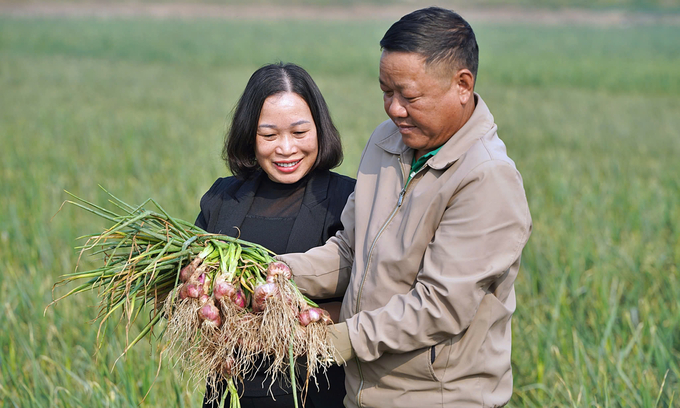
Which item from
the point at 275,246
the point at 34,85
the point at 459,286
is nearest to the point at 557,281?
the point at 275,246

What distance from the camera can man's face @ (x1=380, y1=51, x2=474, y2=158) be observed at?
1529 mm

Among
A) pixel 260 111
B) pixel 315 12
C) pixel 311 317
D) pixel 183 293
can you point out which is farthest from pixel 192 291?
A: pixel 315 12

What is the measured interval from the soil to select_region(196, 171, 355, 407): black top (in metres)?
43.7

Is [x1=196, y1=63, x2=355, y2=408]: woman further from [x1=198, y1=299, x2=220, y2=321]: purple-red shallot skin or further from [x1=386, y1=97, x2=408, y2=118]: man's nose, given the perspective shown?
[x1=386, y1=97, x2=408, y2=118]: man's nose

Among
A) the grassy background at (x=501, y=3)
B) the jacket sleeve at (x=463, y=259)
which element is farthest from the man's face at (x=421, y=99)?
the grassy background at (x=501, y=3)

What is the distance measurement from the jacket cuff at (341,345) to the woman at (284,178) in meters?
0.35

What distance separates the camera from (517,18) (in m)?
51.2

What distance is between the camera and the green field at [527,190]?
9.26ft

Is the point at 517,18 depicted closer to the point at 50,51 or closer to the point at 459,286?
the point at 50,51

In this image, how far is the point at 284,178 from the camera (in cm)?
203

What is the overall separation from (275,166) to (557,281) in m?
2.30

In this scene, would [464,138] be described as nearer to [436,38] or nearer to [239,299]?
[436,38]

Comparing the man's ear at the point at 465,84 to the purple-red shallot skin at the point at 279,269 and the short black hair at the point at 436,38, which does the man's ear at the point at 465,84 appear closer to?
the short black hair at the point at 436,38

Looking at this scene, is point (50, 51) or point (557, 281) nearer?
point (557, 281)
